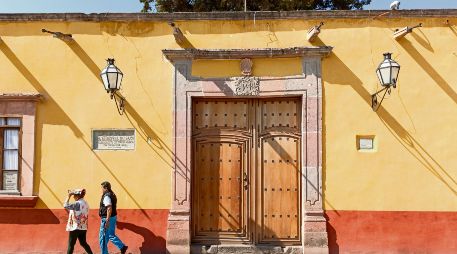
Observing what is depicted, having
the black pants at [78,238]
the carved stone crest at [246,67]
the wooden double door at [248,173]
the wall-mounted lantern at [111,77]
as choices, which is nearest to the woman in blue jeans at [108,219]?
the black pants at [78,238]

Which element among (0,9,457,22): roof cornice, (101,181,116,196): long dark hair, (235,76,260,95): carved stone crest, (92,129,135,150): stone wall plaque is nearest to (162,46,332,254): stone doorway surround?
(235,76,260,95): carved stone crest

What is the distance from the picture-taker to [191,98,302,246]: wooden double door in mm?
7969

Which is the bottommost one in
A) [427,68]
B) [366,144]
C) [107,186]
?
[107,186]

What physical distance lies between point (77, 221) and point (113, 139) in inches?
58.2

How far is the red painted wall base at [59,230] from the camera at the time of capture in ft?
25.6

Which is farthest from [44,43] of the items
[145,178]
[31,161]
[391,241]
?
[391,241]

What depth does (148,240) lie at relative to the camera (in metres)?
7.81

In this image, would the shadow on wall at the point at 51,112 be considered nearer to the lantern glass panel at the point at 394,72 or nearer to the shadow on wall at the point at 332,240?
the shadow on wall at the point at 332,240

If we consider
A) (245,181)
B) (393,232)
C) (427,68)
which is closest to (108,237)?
(245,181)

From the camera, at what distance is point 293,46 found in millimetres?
8016

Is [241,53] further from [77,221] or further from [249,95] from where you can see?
[77,221]

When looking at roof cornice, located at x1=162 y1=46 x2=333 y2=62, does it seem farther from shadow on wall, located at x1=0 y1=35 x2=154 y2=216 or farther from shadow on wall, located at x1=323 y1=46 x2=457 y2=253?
shadow on wall, located at x1=0 y1=35 x2=154 y2=216

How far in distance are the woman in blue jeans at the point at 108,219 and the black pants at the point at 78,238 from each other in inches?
8.5

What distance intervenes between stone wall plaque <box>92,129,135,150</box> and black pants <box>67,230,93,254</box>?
144 cm
